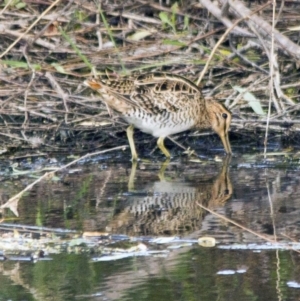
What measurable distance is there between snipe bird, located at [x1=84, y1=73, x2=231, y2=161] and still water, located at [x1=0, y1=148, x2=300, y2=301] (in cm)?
28

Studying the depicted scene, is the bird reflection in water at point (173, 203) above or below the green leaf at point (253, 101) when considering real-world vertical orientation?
below

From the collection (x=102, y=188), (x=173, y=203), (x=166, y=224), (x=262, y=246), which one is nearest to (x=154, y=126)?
(x=102, y=188)

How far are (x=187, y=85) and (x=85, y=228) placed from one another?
2.34m

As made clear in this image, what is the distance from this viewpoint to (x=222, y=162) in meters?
6.83

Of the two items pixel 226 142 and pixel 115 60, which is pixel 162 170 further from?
pixel 115 60

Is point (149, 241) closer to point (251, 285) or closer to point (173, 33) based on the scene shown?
point (251, 285)

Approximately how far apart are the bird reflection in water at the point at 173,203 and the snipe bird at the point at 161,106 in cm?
41

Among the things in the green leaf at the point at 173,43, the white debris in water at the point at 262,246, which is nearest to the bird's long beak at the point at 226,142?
the green leaf at the point at 173,43

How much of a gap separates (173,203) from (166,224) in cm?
52

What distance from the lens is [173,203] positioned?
18.4 ft

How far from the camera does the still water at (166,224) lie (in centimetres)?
409

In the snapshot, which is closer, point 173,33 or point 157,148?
point 157,148

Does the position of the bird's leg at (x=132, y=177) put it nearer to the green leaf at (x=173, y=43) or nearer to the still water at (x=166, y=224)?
the still water at (x=166, y=224)

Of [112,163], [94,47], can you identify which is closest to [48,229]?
[112,163]
